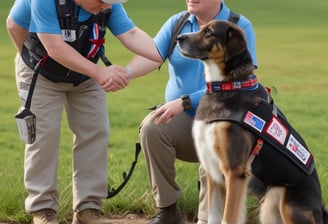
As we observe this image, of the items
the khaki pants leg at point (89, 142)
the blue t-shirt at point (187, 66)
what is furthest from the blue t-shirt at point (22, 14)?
the blue t-shirt at point (187, 66)

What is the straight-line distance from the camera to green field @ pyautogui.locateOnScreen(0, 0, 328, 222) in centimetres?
587

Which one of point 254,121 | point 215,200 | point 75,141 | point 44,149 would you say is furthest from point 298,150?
point 44,149

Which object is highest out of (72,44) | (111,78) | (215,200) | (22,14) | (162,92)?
(22,14)

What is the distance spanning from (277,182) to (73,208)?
146 cm

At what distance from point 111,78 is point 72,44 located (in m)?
0.34

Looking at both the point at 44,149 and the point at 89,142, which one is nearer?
the point at 44,149

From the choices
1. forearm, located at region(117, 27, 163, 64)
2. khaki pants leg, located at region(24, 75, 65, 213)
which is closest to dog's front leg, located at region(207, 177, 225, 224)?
forearm, located at region(117, 27, 163, 64)

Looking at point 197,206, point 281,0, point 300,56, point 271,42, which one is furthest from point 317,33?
point 197,206

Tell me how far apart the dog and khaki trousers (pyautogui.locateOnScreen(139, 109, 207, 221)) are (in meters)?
0.51

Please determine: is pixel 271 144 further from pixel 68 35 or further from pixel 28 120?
pixel 28 120

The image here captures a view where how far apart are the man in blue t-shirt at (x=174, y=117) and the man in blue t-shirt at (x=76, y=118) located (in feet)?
0.66

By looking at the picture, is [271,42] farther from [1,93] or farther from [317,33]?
[1,93]

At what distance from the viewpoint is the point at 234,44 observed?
4789 mm

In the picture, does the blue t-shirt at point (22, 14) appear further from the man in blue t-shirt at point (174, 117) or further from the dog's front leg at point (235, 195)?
the dog's front leg at point (235, 195)
